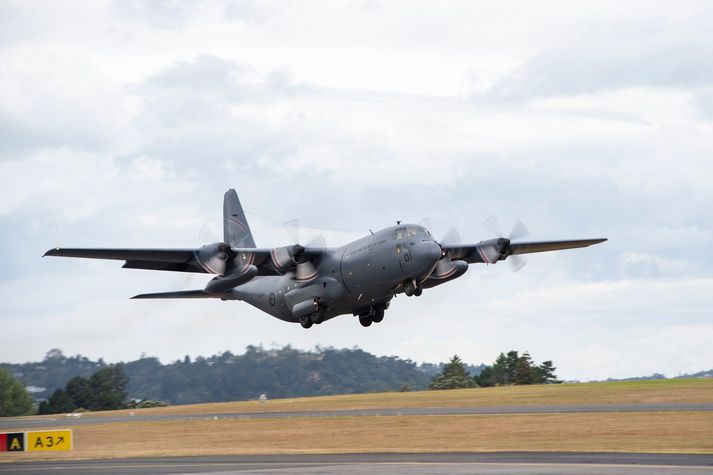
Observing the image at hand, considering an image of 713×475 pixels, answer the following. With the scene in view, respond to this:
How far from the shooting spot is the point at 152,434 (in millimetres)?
57219

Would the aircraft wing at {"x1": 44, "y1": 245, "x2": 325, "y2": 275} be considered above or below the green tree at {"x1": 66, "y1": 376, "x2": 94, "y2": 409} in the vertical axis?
above

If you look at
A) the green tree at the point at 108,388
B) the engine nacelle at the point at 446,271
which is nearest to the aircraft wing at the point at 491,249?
the engine nacelle at the point at 446,271

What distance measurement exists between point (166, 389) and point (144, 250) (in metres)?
89.2

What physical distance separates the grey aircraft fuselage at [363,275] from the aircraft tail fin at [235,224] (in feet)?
30.7

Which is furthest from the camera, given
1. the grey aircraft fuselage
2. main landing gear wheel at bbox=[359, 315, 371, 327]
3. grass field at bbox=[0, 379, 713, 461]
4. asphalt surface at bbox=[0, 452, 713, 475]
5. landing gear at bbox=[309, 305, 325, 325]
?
main landing gear wheel at bbox=[359, 315, 371, 327]

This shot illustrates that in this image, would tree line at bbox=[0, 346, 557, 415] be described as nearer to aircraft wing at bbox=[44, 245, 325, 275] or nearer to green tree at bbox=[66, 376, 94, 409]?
green tree at bbox=[66, 376, 94, 409]

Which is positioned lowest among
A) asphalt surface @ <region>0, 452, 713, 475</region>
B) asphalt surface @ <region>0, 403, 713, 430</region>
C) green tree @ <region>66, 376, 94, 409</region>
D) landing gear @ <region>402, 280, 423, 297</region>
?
asphalt surface @ <region>0, 452, 713, 475</region>

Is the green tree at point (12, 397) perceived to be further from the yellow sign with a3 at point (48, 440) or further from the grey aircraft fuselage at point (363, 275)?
the yellow sign with a3 at point (48, 440)

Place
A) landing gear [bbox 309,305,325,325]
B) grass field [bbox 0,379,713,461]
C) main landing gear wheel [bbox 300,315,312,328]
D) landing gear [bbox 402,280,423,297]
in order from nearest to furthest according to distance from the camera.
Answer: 1. grass field [bbox 0,379,713,461]
2. landing gear [bbox 402,280,423,297]
3. landing gear [bbox 309,305,325,325]
4. main landing gear wheel [bbox 300,315,312,328]

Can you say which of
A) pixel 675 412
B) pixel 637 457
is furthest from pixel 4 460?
pixel 675 412

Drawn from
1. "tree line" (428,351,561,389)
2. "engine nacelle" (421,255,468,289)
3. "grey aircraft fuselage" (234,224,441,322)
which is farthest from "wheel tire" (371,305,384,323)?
"tree line" (428,351,561,389)

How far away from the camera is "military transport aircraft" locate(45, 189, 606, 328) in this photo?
4838cm

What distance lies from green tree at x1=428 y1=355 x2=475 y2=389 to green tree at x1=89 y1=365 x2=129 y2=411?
117 ft

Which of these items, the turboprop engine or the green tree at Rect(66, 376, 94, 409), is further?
the green tree at Rect(66, 376, 94, 409)
